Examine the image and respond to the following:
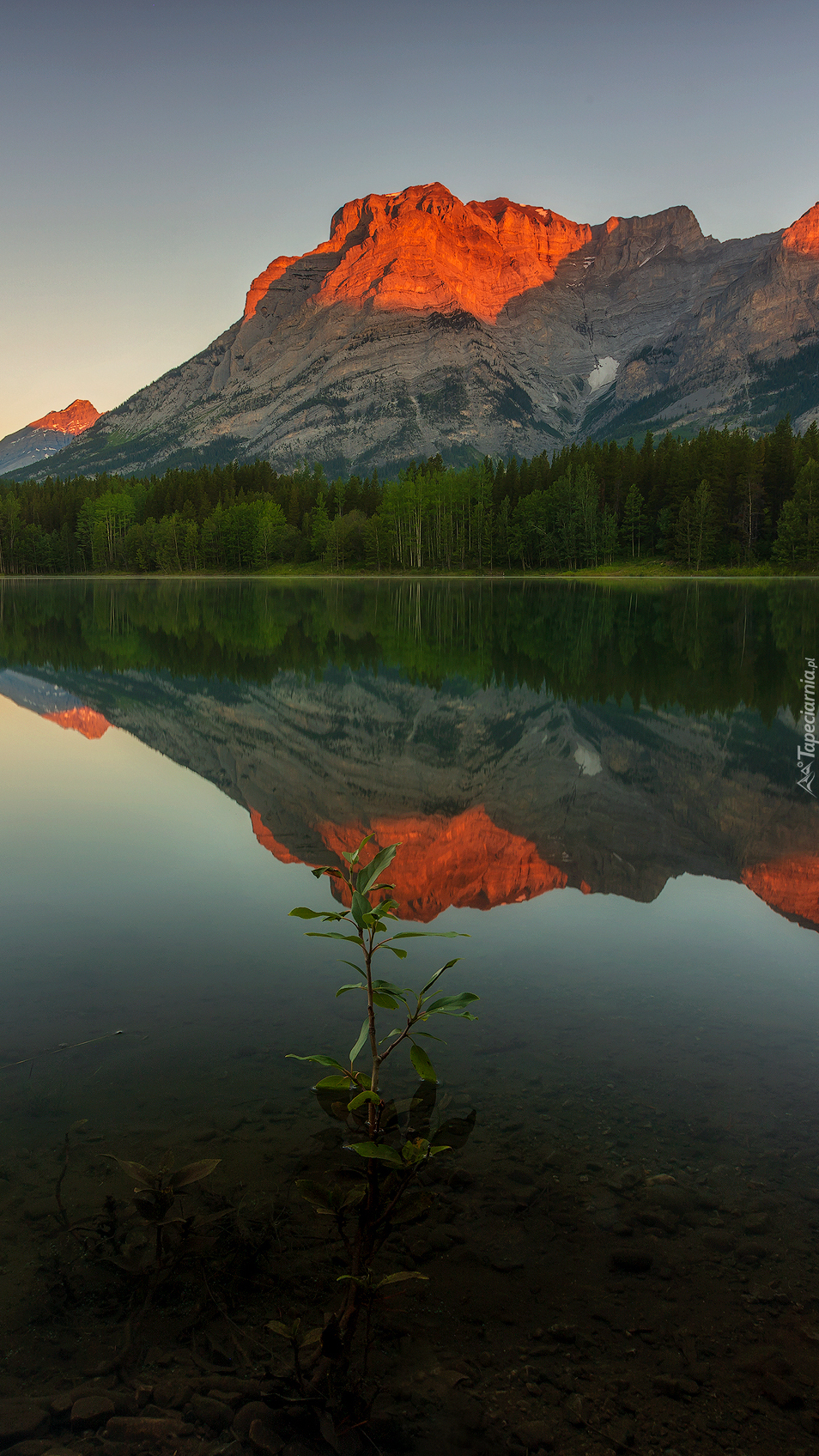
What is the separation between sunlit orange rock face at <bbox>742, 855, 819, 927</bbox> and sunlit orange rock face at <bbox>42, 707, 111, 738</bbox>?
41.5 ft

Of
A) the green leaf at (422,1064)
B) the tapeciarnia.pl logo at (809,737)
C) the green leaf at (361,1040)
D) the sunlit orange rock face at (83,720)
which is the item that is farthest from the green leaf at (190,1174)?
the sunlit orange rock face at (83,720)

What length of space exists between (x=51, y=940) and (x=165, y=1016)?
1997 millimetres

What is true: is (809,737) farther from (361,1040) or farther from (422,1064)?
(361,1040)

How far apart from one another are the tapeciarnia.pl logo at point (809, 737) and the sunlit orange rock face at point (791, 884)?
344 centimetres

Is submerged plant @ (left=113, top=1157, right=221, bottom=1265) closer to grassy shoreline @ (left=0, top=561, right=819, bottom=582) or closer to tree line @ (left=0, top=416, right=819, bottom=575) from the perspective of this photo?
grassy shoreline @ (left=0, top=561, right=819, bottom=582)

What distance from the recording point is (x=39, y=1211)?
13.3 ft

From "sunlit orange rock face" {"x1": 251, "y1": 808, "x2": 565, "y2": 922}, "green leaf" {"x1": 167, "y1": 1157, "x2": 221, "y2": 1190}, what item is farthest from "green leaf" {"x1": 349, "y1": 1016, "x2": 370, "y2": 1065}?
"sunlit orange rock face" {"x1": 251, "y1": 808, "x2": 565, "y2": 922}

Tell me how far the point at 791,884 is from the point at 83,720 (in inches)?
577

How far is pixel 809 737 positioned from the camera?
52.4ft

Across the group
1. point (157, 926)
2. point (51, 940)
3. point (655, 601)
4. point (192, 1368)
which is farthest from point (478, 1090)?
point (655, 601)

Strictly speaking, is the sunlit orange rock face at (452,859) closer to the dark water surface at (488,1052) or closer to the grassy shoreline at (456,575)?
the dark water surface at (488,1052)

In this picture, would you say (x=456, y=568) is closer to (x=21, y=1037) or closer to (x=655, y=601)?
(x=655, y=601)

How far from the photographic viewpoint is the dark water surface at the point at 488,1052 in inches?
130

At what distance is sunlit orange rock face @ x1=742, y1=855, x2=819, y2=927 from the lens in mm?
8062
